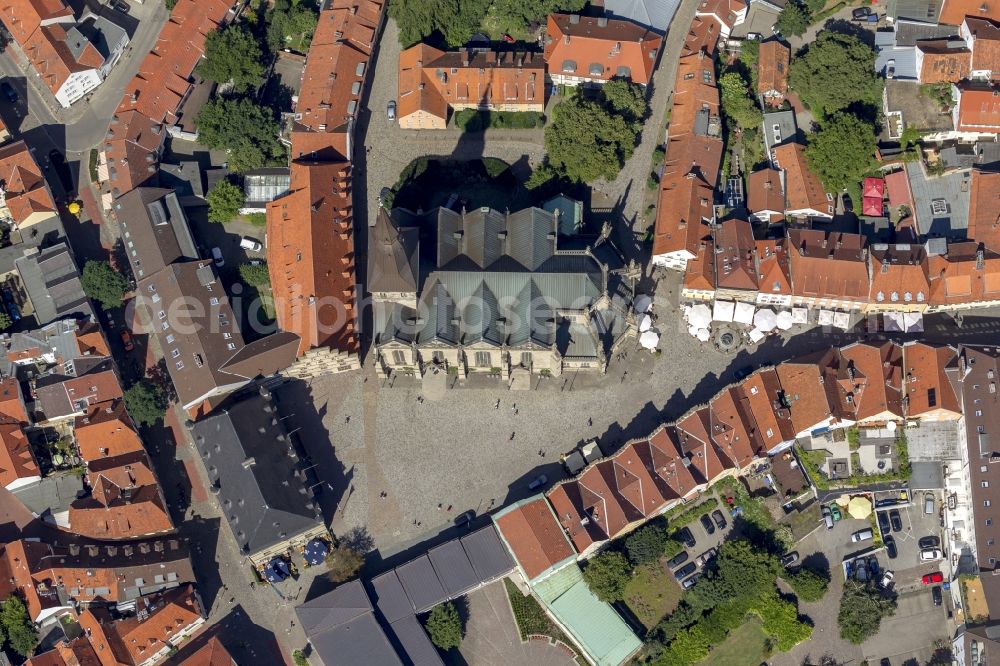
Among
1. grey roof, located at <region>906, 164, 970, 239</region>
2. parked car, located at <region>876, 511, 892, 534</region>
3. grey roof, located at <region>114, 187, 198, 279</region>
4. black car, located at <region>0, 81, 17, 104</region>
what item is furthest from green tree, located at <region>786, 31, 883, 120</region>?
black car, located at <region>0, 81, 17, 104</region>

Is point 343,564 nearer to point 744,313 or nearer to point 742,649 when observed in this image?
point 742,649

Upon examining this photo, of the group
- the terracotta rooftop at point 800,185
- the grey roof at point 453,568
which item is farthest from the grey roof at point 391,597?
the terracotta rooftop at point 800,185

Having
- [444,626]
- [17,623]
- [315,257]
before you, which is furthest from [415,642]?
[17,623]

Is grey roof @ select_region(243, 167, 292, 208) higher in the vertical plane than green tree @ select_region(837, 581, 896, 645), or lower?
higher

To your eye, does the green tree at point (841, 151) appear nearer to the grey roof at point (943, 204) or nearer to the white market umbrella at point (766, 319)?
the grey roof at point (943, 204)

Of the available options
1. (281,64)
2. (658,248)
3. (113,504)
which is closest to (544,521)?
(658,248)

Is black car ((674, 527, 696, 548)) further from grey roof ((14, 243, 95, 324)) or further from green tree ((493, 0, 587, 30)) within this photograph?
grey roof ((14, 243, 95, 324))
